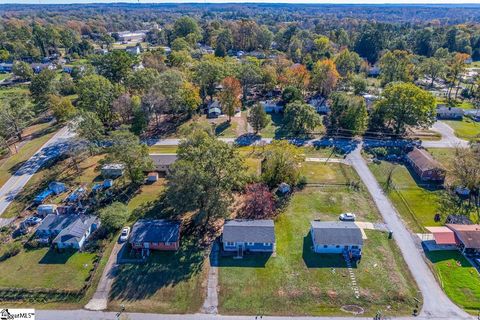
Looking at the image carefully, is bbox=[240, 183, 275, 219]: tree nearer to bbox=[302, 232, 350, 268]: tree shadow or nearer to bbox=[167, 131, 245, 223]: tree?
bbox=[167, 131, 245, 223]: tree

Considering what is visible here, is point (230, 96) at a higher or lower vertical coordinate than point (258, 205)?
higher

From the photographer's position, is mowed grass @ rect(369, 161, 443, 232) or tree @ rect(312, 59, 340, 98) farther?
tree @ rect(312, 59, 340, 98)

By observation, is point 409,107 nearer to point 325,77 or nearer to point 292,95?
point 292,95

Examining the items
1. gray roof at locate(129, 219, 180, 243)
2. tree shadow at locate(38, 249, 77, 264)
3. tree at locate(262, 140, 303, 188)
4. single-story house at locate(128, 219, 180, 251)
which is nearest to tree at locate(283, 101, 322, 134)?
tree at locate(262, 140, 303, 188)

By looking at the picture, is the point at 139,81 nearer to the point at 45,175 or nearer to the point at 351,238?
the point at 45,175

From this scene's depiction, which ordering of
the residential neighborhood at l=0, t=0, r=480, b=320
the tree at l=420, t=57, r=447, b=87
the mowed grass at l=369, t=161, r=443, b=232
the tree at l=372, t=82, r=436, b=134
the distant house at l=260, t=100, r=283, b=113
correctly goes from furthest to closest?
the tree at l=420, t=57, r=447, b=87
the distant house at l=260, t=100, r=283, b=113
the tree at l=372, t=82, r=436, b=134
the mowed grass at l=369, t=161, r=443, b=232
the residential neighborhood at l=0, t=0, r=480, b=320

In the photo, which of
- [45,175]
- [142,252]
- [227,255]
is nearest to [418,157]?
[227,255]

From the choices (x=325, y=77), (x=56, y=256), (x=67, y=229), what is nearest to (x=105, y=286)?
(x=56, y=256)
